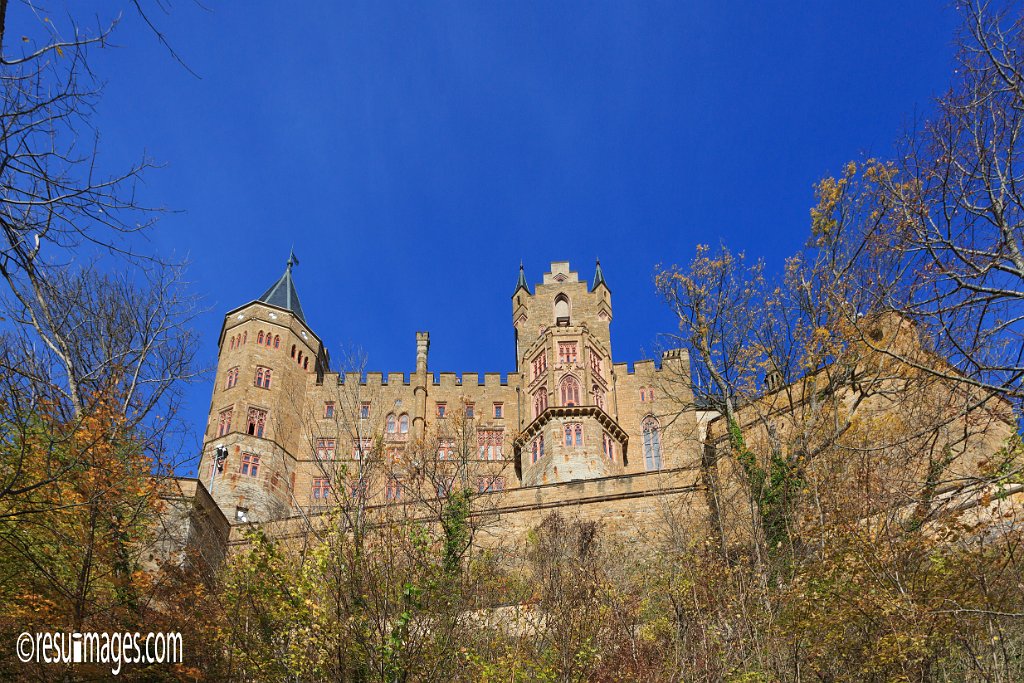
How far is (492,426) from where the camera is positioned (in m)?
42.5

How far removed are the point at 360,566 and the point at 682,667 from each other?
5511 millimetres

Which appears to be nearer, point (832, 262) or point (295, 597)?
point (295, 597)

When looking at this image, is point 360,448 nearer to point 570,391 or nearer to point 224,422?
point 570,391

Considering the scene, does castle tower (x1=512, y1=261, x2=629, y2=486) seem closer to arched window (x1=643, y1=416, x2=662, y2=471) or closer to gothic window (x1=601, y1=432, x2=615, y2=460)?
gothic window (x1=601, y1=432, x2=615, y2=460)

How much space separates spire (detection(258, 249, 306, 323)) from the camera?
44.4 m


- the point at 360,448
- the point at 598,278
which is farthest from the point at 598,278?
the point at 360,448

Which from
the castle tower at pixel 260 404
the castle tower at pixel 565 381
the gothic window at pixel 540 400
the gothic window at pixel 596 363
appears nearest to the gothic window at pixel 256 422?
the castle tower at pixel 260 404

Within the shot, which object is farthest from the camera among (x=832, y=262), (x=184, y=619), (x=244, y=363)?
(x=244, y=363)

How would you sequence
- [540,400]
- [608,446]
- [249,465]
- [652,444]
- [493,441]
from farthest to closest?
[493,441], [652,444], [540,400], [608,446], [249,465]

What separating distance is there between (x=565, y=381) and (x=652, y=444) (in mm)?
5370

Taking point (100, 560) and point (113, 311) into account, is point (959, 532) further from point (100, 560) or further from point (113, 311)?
point (113, 311)

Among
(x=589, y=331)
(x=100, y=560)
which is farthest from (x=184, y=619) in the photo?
(x=589, y=331)

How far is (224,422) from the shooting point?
39.2m

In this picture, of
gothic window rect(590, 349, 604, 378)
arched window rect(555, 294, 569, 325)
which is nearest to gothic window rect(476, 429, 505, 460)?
gothic window rect(590, 349, 604, 378)
